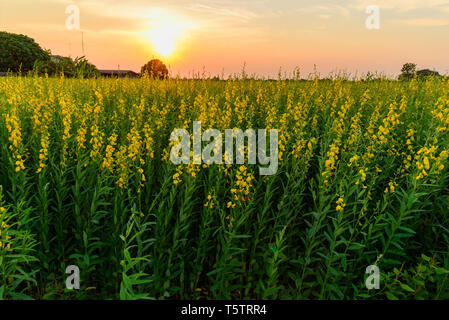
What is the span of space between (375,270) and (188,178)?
2129 mm

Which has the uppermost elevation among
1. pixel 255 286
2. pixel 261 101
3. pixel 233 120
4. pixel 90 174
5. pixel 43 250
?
pixel 261 101

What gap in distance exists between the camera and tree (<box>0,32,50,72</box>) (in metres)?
61.0

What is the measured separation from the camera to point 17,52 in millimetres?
62906

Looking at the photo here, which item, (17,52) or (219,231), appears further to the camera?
(17,52)

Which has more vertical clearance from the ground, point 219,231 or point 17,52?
point 17,52

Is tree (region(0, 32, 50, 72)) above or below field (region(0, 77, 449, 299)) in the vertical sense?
above

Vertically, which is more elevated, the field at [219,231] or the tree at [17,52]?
the tree at [17,52]

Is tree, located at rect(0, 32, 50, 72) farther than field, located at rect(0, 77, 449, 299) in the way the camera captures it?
Yes

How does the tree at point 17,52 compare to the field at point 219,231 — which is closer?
the field at point 219,231

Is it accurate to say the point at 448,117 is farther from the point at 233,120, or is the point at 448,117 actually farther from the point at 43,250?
the point at 43,250

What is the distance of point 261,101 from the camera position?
23.9 ft

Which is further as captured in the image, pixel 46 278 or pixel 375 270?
pixel 46 278

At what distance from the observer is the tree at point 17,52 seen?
60969 mm
